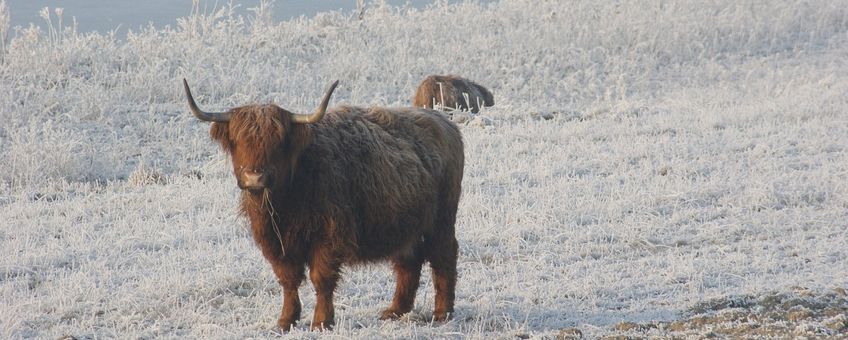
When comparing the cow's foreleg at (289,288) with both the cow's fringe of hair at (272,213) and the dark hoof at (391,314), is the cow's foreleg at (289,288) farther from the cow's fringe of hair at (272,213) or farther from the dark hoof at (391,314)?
the dark hoof at (391,314)

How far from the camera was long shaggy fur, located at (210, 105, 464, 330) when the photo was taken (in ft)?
18.7

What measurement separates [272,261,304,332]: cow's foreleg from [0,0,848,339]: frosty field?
110 mm

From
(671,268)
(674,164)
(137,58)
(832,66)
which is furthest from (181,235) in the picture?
(832,66)

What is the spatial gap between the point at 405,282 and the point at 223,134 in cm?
162

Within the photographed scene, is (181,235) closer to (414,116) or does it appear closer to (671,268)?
(414,116)

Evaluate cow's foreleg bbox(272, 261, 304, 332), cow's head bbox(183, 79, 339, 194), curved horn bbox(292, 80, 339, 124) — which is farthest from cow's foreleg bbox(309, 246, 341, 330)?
curved horn bbox(292, 80, 339, 124)

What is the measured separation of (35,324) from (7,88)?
8.89 metres

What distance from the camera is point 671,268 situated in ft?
24.2

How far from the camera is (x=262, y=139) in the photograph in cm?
557

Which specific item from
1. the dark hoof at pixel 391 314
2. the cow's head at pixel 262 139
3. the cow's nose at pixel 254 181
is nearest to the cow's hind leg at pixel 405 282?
the dark hoof at pixel 391 314

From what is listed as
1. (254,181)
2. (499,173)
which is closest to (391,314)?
(254,181)

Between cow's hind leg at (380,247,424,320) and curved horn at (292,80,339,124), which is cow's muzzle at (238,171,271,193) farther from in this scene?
cow's hind leg at (380,247,424,320)

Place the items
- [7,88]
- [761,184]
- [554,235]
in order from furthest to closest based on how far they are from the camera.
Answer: [7,88]
[761,184]
[554,235]

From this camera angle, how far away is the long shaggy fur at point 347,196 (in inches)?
225
